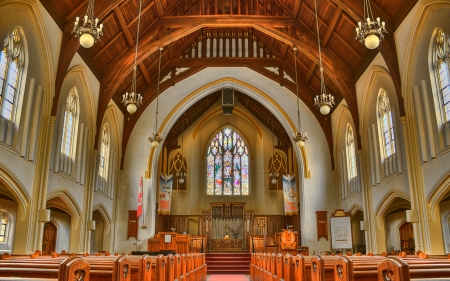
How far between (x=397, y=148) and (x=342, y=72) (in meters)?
4.53

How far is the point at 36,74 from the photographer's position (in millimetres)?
11344

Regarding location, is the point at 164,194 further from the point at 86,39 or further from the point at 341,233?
the point at 86,39

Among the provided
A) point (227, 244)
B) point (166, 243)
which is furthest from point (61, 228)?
point (227, 244)

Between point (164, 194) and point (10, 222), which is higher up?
point (164, 194)

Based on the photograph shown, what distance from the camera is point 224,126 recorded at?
25.1m

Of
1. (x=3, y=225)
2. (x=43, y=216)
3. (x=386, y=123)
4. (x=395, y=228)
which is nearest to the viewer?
(x=43, y=216)

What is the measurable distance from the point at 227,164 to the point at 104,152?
9.42m

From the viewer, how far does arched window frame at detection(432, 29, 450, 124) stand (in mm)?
10438

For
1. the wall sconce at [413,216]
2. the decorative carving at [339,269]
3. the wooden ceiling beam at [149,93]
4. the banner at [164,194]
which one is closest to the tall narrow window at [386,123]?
the wall sconce at [413,216]

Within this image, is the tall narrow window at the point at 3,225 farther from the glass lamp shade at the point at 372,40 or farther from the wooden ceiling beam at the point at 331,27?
the wooden ceiling beam at the point at 331,27

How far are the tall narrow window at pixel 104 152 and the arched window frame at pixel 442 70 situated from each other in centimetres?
1253

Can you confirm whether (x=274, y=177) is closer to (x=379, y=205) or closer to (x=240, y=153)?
(x=240, y=153)

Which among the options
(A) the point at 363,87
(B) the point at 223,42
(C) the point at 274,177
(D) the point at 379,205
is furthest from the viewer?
(C) the point at 274,177

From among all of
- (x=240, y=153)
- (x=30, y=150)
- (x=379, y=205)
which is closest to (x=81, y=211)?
(x=30, y=150)
